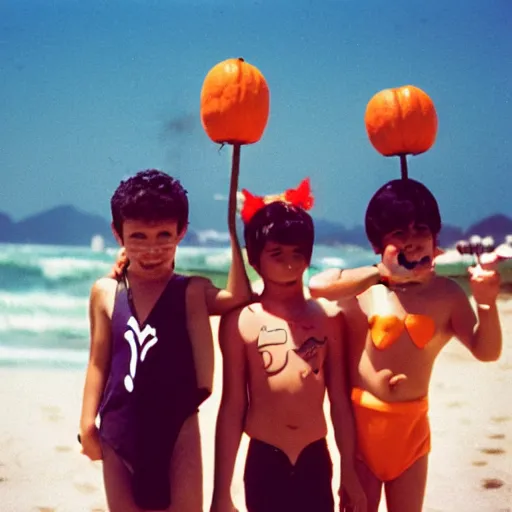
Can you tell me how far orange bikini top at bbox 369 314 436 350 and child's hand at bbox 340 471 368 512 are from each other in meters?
→ 0.39

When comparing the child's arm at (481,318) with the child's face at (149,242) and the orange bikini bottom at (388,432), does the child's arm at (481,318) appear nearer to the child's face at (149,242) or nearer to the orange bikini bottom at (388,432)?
the orange bikini bottom at (388,432)

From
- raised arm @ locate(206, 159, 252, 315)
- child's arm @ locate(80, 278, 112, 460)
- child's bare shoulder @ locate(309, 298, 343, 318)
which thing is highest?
raised arm @ locate(206, 159, 252, 315)

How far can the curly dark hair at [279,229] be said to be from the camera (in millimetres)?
1919

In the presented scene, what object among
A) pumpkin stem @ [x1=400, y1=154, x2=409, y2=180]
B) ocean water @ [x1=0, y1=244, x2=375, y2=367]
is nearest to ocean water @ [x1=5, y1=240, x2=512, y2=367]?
ocean water @ [x1=0, y1=244, x2=375, y2=367]

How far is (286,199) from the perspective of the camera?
2.04m

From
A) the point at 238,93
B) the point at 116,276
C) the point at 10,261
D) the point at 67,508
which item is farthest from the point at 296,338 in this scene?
the point at 10,261

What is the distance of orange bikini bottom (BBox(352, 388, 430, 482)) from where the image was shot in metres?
1.98

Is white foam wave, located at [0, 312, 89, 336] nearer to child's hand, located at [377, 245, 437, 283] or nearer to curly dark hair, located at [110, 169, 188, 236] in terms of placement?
curly dark hair, located at [110, 169, 188, 236]

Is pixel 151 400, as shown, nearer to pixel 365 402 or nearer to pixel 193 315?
pixel 193 315

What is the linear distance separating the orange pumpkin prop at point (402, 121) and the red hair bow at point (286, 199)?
300 mm

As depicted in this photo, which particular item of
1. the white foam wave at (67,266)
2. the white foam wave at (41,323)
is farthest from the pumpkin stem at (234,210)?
the white foam wave at (67,266)

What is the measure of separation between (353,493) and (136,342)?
30.2 inches

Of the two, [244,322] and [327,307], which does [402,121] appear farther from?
[244,322]

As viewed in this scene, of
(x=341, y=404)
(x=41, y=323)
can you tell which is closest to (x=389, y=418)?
(x=341, y=404)
